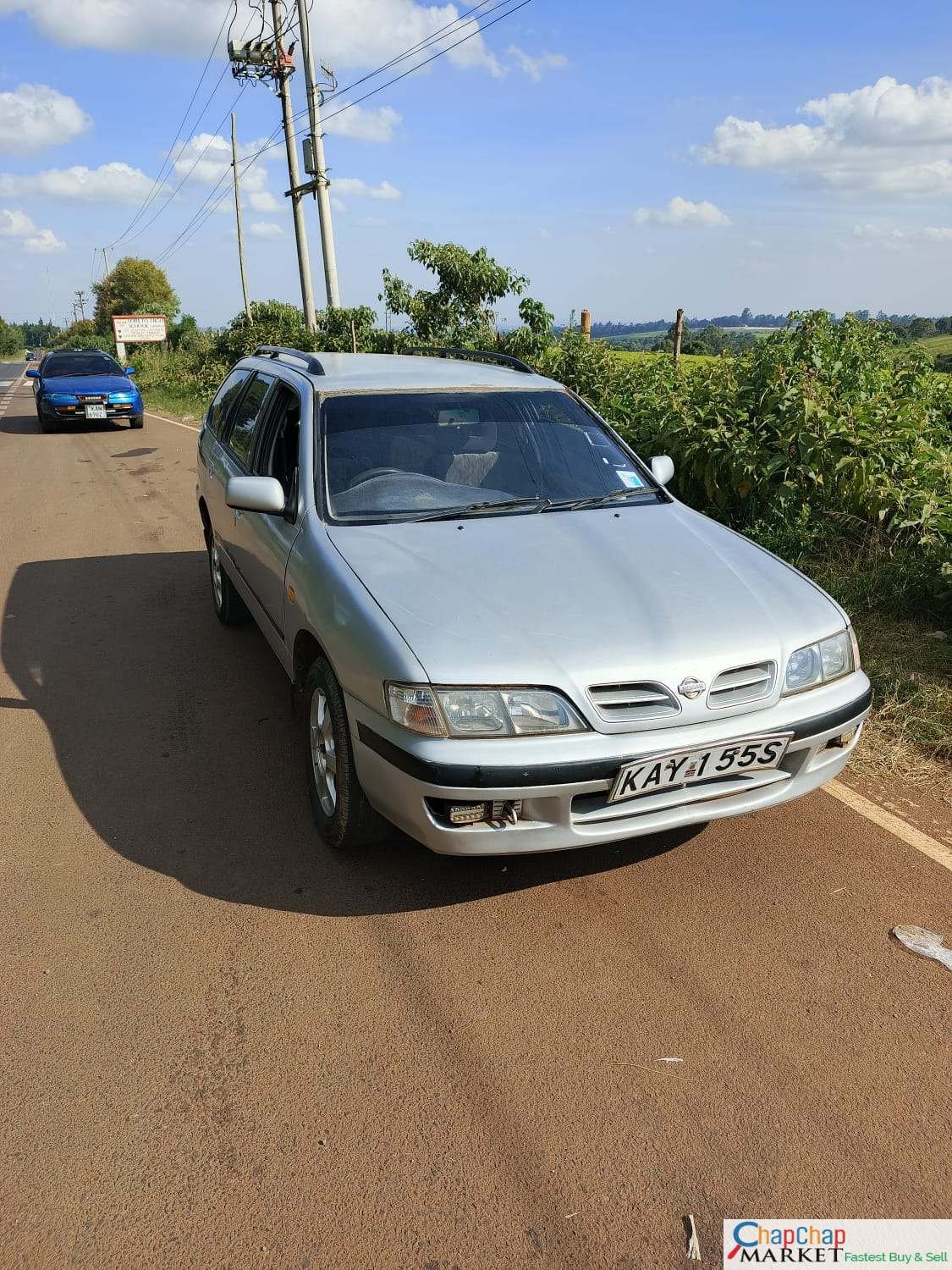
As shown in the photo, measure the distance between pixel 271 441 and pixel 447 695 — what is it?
221cm

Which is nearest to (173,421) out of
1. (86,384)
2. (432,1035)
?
(86,384)

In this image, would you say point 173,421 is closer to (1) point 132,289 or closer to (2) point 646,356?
(2) point 646,356

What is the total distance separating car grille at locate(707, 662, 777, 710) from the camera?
2.76 meters

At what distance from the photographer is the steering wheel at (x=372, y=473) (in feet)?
12.4

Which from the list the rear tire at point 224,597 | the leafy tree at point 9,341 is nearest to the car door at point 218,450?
the rear tire at point 224,597

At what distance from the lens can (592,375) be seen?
970 centimetres

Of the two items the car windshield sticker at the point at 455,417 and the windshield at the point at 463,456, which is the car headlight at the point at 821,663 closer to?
the windshield at the point at 463,456

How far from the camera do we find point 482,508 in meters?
3.75

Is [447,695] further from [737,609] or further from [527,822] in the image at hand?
[737,609]

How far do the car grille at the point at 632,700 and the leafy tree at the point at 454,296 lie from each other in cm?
1214

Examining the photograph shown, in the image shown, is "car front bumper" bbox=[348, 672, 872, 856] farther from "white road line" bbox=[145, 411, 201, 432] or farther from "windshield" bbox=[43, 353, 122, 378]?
"windshield" bbox=[43, 353, 122, 378]

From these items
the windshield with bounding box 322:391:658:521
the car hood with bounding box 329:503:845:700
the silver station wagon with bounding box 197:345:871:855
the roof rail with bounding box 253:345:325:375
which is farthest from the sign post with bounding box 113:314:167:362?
the car hood with bounding box 329:503:845:700

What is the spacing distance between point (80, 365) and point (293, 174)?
7650 mm

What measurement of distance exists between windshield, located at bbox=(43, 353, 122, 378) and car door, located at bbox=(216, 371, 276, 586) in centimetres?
1560
